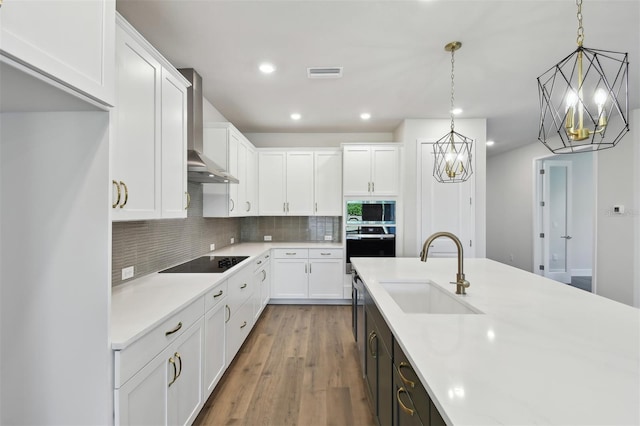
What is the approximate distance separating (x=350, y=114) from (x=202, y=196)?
2224mm

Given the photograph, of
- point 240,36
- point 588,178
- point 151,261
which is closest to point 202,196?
point 151,261

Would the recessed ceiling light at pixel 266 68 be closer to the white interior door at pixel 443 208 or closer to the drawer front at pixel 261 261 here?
the drawer front at pixel 261 261

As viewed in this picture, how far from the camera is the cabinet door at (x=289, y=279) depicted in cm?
412

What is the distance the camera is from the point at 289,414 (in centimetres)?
192

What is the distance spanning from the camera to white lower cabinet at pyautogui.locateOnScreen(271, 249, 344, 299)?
412 centimetres

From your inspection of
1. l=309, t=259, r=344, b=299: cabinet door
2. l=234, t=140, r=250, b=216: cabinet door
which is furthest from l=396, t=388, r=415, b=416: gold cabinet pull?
l=309, t=259, r=344, b=299: cabinet door

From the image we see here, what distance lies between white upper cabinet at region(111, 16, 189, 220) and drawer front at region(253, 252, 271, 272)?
1.34m

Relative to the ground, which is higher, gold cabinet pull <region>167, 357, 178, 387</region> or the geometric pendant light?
the geometric pendant light

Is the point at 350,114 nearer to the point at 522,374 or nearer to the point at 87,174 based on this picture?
the point at 87,174

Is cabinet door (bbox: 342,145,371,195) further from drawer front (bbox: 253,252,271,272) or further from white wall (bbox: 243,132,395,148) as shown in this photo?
drawer front (bbox: 253,252,271,272)

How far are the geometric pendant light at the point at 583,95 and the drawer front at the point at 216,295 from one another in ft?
6.61

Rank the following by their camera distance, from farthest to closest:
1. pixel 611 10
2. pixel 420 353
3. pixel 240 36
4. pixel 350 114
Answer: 1. pixel 350 114
2. pixel 240 36
3. pixel 611 10
4. pixel 420 353

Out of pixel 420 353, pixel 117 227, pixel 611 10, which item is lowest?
pixel 420 353

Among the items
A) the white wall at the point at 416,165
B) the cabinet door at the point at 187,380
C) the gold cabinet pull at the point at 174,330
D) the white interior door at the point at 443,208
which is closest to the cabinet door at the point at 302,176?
the white wall at the point at 416,165
